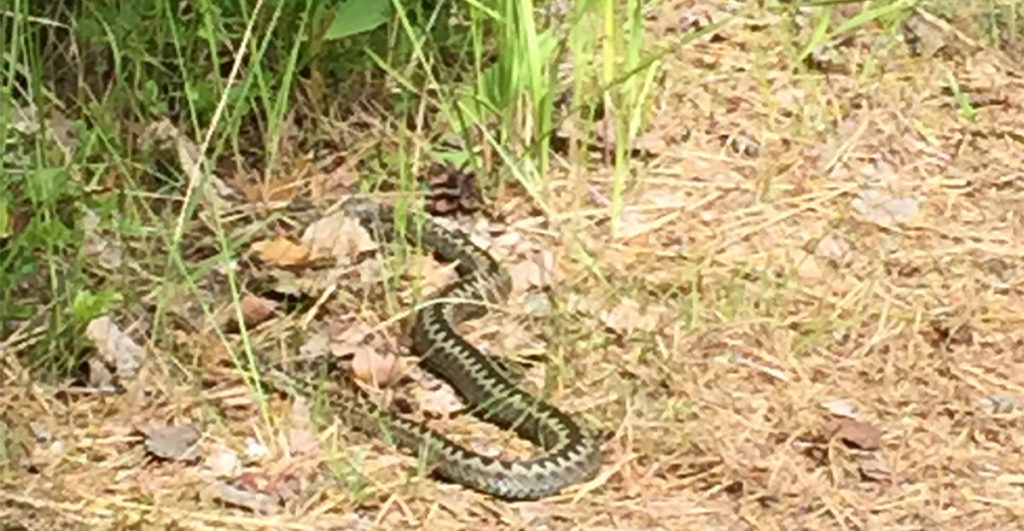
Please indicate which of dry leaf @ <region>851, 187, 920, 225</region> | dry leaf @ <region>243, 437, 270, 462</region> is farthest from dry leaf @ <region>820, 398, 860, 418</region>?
dry leaf @ <region>243, 437, 270, 462</region>

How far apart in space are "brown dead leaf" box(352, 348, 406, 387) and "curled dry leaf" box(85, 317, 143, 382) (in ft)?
1.69

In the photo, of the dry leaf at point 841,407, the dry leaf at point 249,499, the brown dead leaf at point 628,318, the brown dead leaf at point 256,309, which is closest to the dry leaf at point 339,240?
the brown dead leaf at point 256,309

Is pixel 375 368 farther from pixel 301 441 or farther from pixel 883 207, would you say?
pixel 883 207

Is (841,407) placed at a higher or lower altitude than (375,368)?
lower

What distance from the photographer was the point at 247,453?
4586mm

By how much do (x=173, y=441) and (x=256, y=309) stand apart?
1.99 feet

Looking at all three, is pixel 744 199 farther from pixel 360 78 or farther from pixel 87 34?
pixel 87 34

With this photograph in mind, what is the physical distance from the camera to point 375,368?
4.95 metres

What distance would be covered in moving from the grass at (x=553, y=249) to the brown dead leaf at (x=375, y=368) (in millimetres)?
71

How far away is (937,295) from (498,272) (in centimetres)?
116

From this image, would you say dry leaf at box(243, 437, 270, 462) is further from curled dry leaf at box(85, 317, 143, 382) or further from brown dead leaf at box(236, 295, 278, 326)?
brown dead leaf at box(236, 295, 278, 326)

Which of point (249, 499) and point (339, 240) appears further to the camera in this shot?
point (339, 240)

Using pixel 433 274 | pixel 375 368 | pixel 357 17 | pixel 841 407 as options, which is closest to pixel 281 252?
pixel 433 274

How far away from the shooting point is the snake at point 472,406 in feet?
14.9
